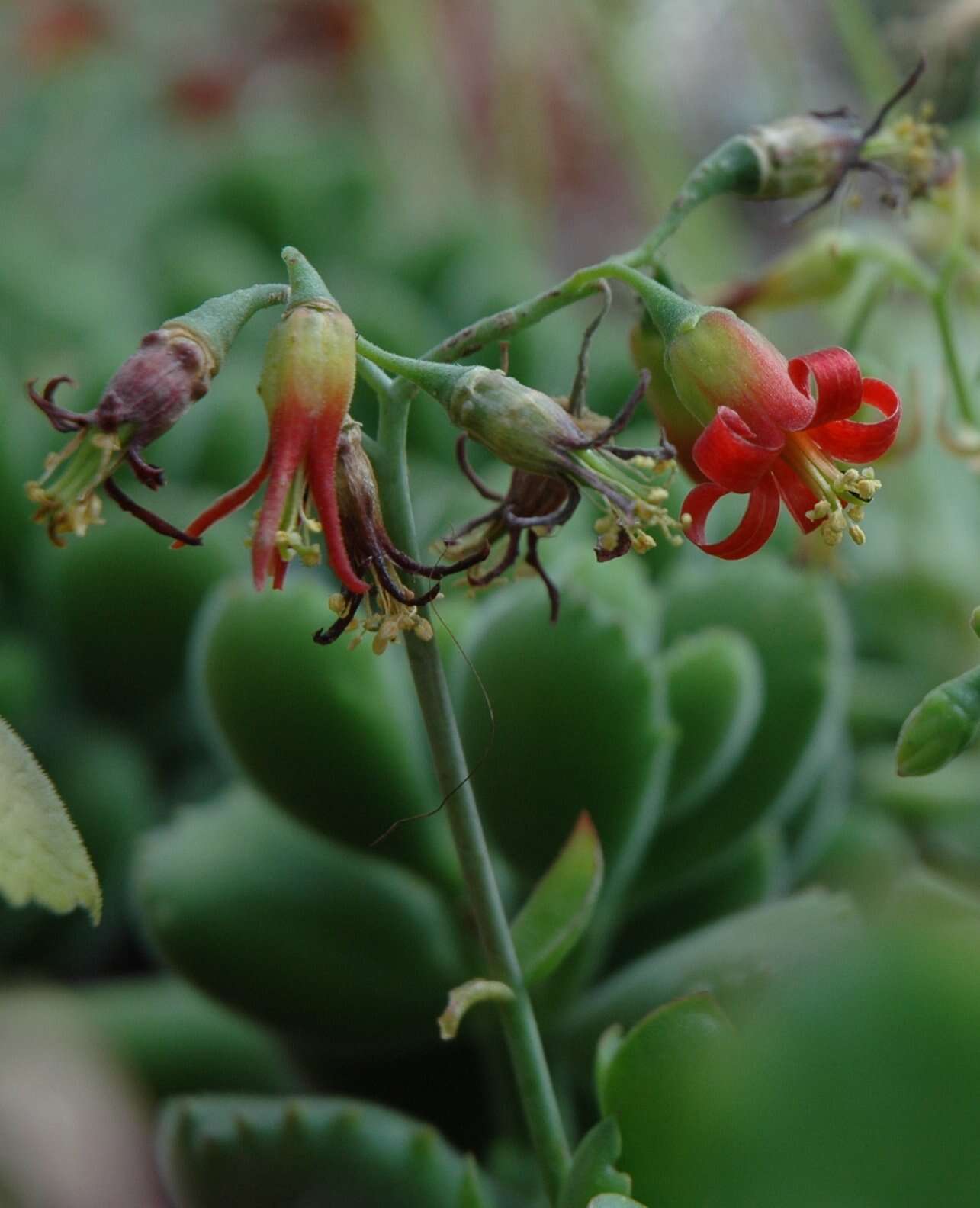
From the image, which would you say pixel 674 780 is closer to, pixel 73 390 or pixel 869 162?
pixel 869 162

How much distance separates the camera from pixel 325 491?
10.1 inches

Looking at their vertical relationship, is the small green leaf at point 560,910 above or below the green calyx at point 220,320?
below

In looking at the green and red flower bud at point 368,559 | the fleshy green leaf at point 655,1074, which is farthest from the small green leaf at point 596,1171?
the green and red flower bud at point 368,559

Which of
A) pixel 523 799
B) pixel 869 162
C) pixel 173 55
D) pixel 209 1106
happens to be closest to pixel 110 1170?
pixel 209 1106

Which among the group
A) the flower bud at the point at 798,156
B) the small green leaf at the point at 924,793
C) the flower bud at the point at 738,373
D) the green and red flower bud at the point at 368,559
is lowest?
the small green leaf at the point at 924,793

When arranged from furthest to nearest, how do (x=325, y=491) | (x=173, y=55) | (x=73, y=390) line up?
(x=173, y=55), (x=73, y=390), (x=325, y=491)

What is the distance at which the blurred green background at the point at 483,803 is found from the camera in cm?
23

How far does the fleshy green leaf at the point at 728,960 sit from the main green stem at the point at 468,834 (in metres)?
0.06

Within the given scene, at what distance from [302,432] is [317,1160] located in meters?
0.17

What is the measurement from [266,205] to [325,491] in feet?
2.29

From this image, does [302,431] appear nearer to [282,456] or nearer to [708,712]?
[282,456]

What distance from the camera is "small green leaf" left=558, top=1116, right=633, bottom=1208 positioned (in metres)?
0.27

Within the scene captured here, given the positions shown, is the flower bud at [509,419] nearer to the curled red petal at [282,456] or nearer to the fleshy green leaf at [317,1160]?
the curled red petal at [282,456]

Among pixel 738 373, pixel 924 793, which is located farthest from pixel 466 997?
pixel 924 793
